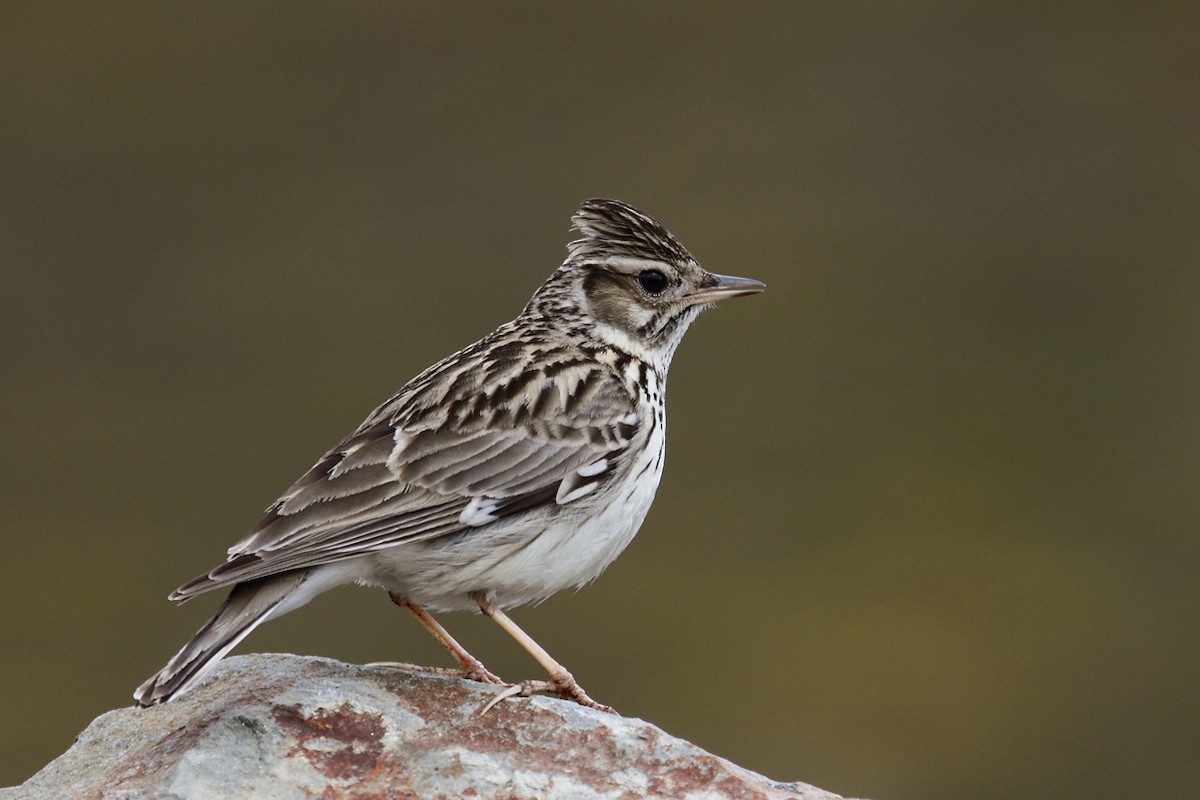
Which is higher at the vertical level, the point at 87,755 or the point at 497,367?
the point at 497,367

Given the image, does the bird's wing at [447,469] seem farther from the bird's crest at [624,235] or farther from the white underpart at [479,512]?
the bird's crest at [624,235]

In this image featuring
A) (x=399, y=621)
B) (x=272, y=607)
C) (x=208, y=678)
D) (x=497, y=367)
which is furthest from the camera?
(x=399, y=621)

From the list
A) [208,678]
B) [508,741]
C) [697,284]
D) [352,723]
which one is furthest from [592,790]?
[697,284]

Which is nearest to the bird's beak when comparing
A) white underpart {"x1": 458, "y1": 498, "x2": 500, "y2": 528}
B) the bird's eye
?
the bird's eye

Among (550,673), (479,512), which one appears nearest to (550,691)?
(550,673)

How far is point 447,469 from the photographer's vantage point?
6914 mm

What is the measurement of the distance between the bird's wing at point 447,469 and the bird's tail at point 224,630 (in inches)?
5.2

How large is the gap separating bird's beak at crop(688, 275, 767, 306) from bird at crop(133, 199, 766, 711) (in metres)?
0.01

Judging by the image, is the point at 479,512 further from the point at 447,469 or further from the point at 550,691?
the point at 550,691

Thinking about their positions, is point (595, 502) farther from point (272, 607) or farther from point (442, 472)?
point (272, 607)

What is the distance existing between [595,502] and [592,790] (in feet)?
4.64

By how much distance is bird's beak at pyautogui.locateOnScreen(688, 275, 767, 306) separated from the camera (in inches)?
322

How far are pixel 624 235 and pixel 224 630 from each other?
3148 mm

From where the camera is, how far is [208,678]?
7105mm
